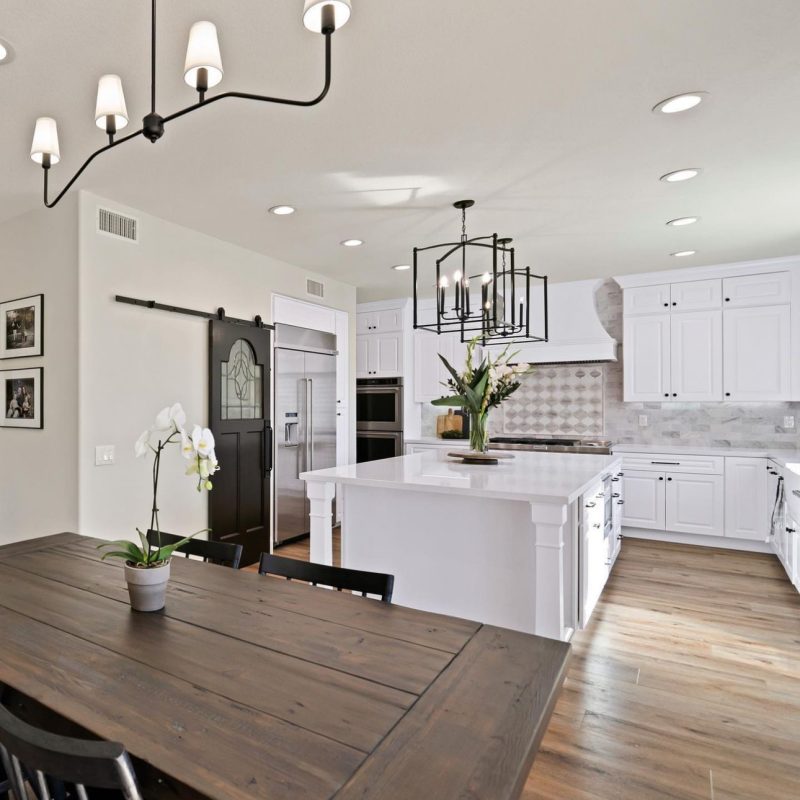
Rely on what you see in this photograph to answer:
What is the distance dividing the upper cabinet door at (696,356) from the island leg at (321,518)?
3.76 m

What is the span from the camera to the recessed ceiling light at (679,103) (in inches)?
86.7

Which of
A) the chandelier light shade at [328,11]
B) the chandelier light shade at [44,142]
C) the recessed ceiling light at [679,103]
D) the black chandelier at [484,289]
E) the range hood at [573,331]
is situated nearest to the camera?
the chandelier light shade at [328,11]

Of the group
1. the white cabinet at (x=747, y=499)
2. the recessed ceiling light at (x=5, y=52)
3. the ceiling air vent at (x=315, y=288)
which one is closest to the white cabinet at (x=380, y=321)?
the ceiling air vent at (x=315, y=288)

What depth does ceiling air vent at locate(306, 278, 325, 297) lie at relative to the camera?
5129 mm

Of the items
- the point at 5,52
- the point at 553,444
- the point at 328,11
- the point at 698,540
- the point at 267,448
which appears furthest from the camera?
the point at 553,444

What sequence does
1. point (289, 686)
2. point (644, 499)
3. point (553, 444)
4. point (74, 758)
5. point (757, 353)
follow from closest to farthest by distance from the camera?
point (74, 758)
point (289, 686)
point (757, 353)
point (644, 499)
point (553, 444)

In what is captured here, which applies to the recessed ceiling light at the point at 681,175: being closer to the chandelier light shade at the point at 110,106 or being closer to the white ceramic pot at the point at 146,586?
the chandelier light shade at the point at 110,106

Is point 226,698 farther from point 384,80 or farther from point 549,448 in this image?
A: point 549,448

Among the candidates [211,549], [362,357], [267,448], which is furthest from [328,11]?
[362,357]

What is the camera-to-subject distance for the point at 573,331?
5.57 m

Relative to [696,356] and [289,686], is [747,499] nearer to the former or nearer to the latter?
[696,356]

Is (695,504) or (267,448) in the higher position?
(267,448)

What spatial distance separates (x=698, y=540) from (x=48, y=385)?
17.2 ft

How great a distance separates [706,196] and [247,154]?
8.70ft
